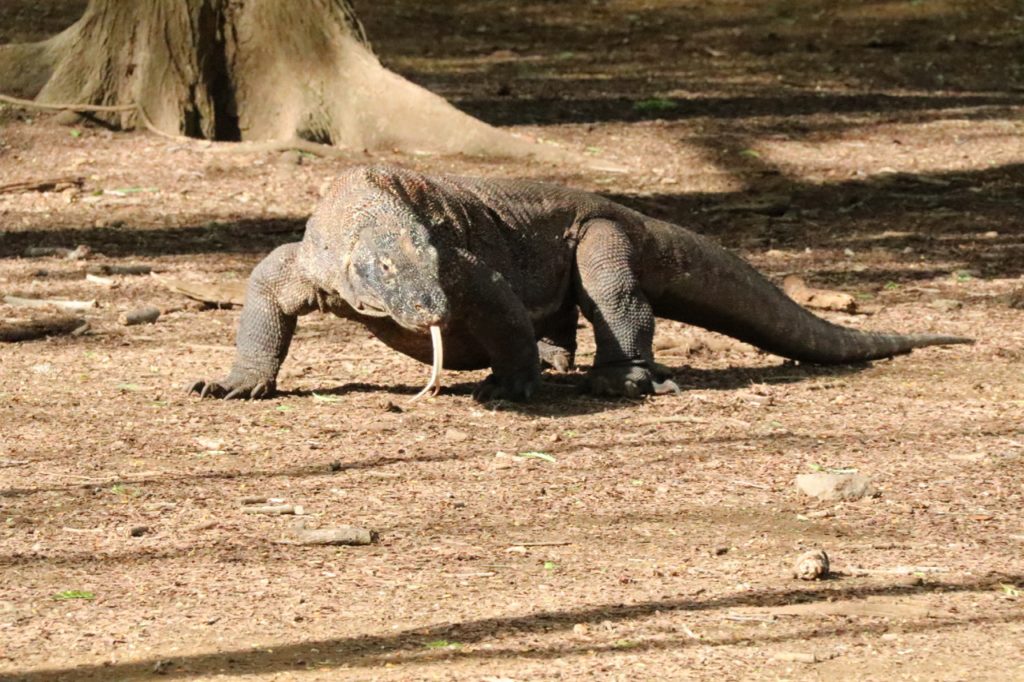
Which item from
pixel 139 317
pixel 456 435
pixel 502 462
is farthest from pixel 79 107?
pixel 502 462

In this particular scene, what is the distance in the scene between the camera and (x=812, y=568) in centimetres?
417

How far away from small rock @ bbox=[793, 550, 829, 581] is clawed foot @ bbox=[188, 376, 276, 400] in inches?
92.9

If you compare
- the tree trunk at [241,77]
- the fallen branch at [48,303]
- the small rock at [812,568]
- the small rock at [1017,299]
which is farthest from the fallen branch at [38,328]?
the small rock at [1017,299]

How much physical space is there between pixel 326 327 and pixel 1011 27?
10.6m

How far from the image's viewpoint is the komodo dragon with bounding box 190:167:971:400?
5.53 meters

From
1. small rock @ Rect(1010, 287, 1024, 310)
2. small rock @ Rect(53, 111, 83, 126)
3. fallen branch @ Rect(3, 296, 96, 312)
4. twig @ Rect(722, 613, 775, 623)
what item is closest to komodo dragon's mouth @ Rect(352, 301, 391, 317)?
twig @ Rect(722, 613, 775, 623)

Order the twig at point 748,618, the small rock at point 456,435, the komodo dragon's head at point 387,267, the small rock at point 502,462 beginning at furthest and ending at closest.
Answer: the small rock at point 456,435, the komodo dragon's head at point 387,267, the small rock at point 502,462, the twig at point 748,618

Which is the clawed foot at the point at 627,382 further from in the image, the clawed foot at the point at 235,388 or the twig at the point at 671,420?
the clawed foot at the point at 235,388

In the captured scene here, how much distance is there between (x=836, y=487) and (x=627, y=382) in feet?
4.50

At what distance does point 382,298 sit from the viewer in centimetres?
542

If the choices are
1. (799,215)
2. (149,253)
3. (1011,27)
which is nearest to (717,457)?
(149,253)

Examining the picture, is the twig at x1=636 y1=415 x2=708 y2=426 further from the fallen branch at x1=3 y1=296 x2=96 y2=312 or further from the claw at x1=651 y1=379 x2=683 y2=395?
the fallen branch at x1=3 y1=296 x2=96 y2=312

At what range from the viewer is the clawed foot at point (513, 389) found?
5.98m

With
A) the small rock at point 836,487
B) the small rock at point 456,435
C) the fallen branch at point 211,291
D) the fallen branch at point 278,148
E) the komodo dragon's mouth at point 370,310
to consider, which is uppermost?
the komodo dragon's mouth at point 370,310
